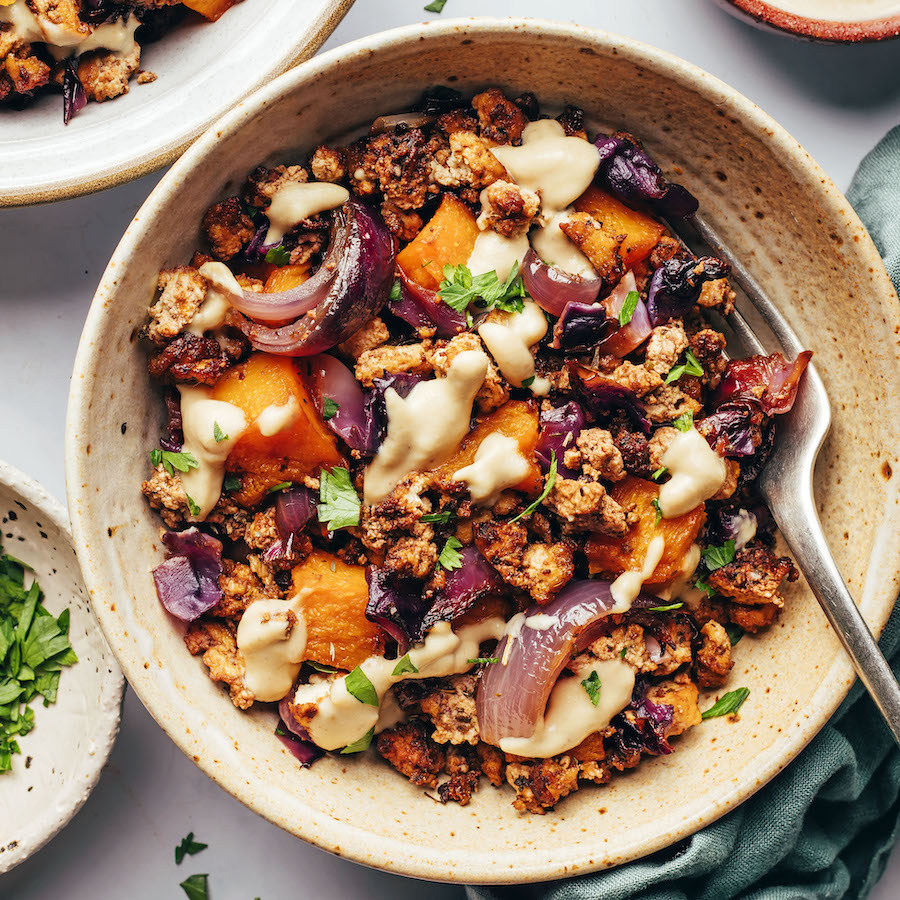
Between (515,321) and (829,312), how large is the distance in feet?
2.76

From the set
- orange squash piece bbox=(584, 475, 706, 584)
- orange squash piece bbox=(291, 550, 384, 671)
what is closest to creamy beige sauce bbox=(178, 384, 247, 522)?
orange squash piece bbox=(291, 550, 384, 671)

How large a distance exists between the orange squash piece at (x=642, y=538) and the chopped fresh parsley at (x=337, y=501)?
0.59 metres

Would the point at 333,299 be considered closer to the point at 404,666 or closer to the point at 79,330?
the point at 404,666

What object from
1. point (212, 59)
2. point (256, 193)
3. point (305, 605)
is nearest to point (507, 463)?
point (305, 605)

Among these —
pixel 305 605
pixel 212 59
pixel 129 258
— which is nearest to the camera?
pixel 129 258

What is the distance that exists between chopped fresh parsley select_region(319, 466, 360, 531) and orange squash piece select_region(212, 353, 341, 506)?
4 centimetres

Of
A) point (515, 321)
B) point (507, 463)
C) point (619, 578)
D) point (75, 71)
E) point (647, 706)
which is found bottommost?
point (647, 706)

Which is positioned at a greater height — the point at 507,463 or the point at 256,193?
the point at 256,193

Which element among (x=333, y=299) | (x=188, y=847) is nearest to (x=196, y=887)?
(x=188, y=847)

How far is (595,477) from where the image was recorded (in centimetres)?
222

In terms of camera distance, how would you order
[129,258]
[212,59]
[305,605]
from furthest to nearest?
[212,59], [305,605], [129,258]

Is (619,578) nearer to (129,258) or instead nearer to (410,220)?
(410,220)

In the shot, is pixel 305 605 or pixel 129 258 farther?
pixel 305 605

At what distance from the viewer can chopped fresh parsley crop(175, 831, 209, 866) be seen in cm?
296
